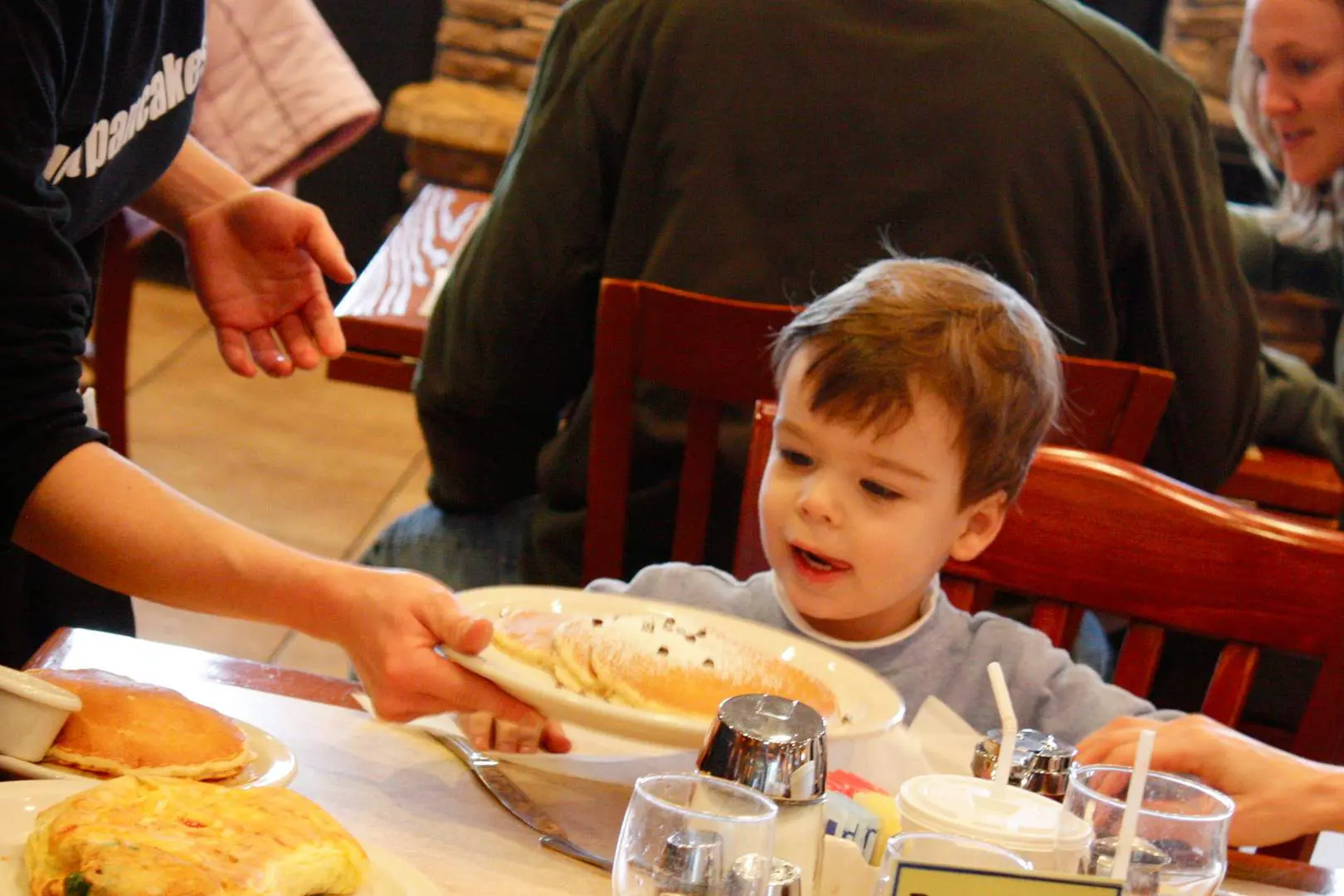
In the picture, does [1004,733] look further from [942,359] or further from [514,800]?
[942,359]

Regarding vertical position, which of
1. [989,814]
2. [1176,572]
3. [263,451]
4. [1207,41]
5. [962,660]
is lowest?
[263,451]

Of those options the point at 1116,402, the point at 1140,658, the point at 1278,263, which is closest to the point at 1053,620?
the point at 1140,658

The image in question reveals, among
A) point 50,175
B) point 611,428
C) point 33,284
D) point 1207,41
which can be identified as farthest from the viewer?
point 1207,41

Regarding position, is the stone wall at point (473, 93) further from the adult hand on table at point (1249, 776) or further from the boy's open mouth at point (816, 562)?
the adult hand on table at point (1249, 776)

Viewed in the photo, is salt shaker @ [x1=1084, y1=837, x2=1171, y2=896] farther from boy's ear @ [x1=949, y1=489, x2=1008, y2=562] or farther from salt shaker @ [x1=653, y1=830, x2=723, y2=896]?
boy's ear @ [x1=949, y1=489, x2=1008, y2=562]

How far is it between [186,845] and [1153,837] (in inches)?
20.8

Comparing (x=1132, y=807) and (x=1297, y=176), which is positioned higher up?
(x=1297, y=176)

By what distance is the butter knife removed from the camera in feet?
3.17

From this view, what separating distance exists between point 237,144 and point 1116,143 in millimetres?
1377

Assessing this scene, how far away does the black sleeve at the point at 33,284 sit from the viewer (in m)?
1.03

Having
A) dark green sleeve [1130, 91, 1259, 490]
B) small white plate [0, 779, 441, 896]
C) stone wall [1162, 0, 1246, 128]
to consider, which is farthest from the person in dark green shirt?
stone wall [1162, 0, 1246, 128]

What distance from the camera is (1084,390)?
1620mm

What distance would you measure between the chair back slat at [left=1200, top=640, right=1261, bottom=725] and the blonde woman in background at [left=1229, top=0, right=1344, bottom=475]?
764mm

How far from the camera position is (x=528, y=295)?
2027mm
